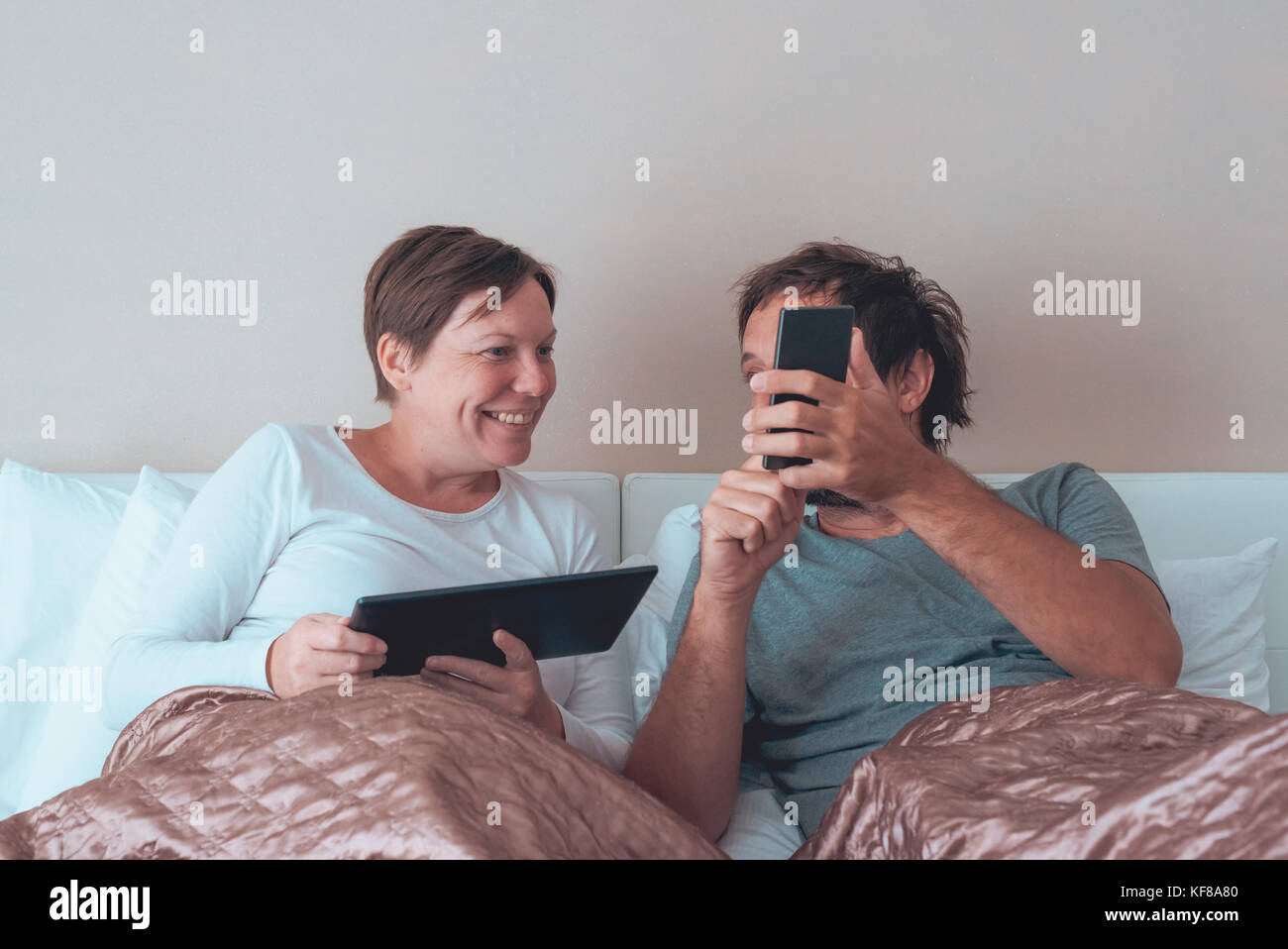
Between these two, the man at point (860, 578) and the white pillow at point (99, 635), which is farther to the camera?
the white pillow at point (99, 635)

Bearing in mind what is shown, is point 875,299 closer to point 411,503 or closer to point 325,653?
point 411,503

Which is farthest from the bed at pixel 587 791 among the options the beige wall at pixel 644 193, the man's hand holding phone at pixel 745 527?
the beige wall at pixel 644 193

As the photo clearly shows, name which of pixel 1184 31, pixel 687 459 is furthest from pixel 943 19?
pixel 687 459

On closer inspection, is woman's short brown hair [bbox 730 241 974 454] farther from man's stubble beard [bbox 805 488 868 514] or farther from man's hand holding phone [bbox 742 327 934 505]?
man's hand holding phone [bbox 742 327 934 505]

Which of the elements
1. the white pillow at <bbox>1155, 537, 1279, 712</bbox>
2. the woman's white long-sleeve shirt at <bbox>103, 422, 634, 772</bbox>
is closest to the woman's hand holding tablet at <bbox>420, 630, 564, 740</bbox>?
the woman's white long-sleeve shirt at <bbox>103, 422, 634, 772</bbox>

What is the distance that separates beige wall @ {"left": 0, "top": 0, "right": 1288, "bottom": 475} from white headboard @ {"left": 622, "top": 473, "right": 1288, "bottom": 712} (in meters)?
0.18

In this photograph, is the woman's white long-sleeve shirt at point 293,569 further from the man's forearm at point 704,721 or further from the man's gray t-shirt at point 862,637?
the man's gray t-shirt at point 862,637

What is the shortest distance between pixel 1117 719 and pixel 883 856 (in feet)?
0.85

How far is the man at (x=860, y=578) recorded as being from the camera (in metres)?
1.06

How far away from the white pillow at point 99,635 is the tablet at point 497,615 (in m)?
0.54

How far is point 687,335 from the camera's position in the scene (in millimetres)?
1883

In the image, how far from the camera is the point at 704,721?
1.19 meters

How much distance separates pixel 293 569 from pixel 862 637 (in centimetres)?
74
